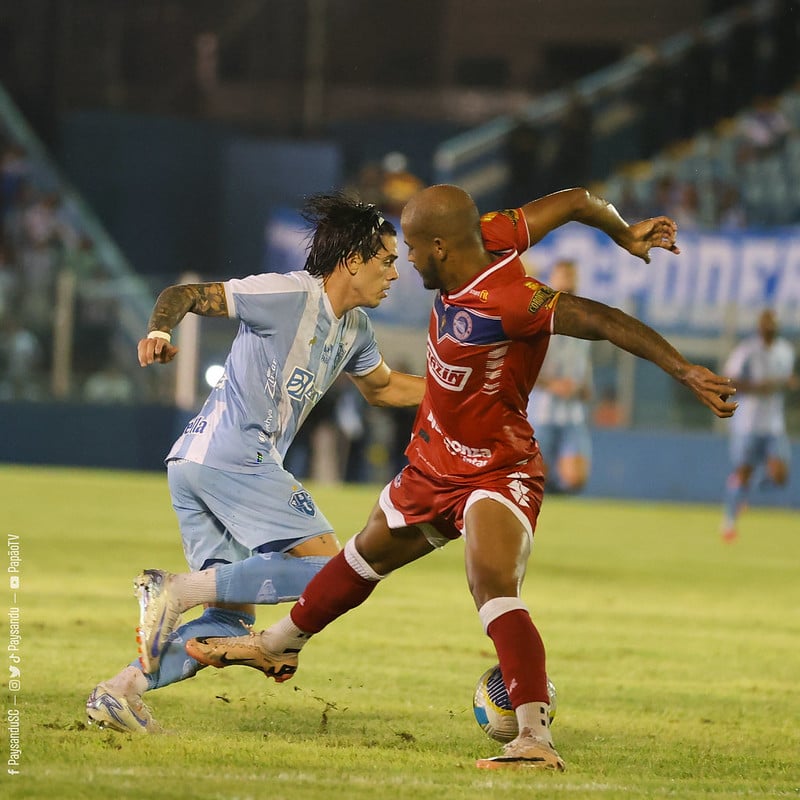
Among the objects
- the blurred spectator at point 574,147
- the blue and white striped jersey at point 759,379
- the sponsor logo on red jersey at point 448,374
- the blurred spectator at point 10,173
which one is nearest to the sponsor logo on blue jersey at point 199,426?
the sponsor logo on red jersey at point 448,374

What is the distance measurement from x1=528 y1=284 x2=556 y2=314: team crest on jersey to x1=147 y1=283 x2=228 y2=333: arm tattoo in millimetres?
1255

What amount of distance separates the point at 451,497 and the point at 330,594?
1.94ft

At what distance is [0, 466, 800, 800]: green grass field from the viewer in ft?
16.9

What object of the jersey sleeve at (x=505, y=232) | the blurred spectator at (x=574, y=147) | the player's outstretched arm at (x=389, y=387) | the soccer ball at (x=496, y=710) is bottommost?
the soccer ball at (x=496, y=710)

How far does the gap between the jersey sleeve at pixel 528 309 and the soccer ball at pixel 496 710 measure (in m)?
1.24

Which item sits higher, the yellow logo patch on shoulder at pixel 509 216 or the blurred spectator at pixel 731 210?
the blurred spectator at pixel 731 210

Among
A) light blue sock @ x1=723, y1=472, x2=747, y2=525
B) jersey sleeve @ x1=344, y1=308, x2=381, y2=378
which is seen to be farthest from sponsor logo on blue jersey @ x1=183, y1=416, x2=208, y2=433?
light blue sock @ x1=723, y1=472, x2=747, y2=525

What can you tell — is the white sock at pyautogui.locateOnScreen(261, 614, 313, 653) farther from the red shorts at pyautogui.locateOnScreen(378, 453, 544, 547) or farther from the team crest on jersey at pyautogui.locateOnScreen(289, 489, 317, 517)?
the red shorts at pyautogui.locateOnScreen(378, 453, 544, 547)

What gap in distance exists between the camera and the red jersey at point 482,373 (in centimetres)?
545

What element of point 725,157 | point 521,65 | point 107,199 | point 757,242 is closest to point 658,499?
point 757,242

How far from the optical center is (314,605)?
5.79 meters

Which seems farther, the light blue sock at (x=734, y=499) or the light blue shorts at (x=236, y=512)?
the light blue sock at (x=734, y=499)

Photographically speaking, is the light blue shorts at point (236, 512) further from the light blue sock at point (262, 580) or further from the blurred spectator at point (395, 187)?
the blurred spectator at point (395, 187)

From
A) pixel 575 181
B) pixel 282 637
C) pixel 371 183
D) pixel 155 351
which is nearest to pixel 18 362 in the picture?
pixel 371 183
